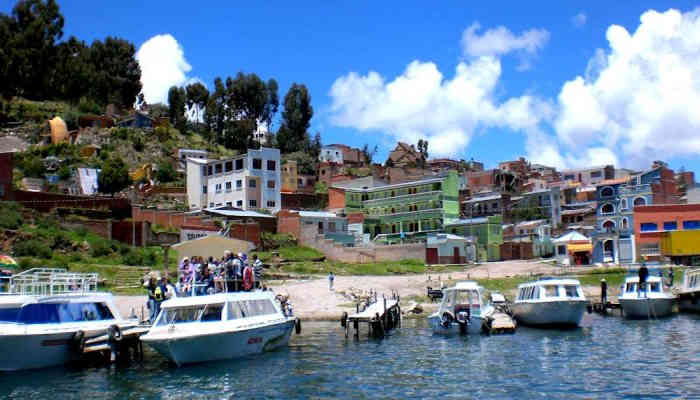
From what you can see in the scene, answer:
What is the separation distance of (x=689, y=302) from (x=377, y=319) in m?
24.3

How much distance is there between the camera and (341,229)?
84500mm

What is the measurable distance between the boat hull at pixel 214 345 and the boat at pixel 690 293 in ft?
101

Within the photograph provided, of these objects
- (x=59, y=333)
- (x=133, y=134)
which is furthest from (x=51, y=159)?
(x=59, y=333)

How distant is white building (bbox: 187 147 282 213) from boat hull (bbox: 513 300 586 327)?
5177cm

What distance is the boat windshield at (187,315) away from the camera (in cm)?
2750

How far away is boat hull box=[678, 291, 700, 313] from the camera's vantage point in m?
46.3

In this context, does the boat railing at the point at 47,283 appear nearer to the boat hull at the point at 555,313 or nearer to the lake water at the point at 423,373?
the lake water at the point at 423,373

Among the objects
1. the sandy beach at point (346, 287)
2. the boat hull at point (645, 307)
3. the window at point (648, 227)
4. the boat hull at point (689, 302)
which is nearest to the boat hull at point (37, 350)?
the sandy beach at point (346, 287)

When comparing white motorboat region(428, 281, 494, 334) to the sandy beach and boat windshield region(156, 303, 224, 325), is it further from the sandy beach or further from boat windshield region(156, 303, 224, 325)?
boat windshield region(156, 303, 224, 325)

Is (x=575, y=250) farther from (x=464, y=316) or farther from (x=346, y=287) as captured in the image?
(x=464, y=316)

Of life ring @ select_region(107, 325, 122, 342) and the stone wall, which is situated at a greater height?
the stone wall

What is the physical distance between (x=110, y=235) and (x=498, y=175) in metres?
75.4

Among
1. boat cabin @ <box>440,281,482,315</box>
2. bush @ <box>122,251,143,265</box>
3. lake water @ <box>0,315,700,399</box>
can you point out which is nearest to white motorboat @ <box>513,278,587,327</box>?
lake water @ <box>0,315,700,399</box>

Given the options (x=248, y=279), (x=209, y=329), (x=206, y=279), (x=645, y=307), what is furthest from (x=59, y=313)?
(x=645, y=307)
